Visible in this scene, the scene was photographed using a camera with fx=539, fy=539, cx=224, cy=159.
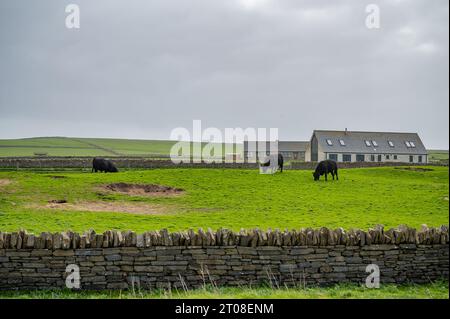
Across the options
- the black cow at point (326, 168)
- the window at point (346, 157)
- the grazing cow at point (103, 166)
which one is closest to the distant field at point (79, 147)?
the window at point (346, 157)

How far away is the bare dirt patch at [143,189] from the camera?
3220 cm

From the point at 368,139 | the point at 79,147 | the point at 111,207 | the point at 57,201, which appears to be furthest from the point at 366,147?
the point at 79,147

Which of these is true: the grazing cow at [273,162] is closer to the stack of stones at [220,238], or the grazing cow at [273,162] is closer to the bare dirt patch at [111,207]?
the bare dirt patch at [111,207]

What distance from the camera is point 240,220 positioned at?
75.5 ft

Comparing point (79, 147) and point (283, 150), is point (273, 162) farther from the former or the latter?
point (79, 147)

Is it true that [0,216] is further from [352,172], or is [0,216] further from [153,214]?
[352,172]

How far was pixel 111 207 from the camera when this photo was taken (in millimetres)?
27000

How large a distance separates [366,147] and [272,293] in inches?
3007

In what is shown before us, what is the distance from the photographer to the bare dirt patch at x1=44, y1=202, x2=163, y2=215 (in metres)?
25.8

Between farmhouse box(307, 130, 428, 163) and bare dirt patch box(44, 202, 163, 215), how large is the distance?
56224 millimetres

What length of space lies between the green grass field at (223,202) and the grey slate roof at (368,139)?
4003cm

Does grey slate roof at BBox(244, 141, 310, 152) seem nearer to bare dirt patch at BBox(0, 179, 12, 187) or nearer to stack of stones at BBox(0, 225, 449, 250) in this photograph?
bare dirt patch at BBox(0, 179, 12, 187)

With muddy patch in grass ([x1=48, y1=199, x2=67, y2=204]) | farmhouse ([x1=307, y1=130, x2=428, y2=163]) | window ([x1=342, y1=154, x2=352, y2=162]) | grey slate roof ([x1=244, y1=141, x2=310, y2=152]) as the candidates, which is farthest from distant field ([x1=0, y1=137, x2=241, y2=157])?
muddy patch in grass ([x1=48, y1=199, x2=67, y2=204])
